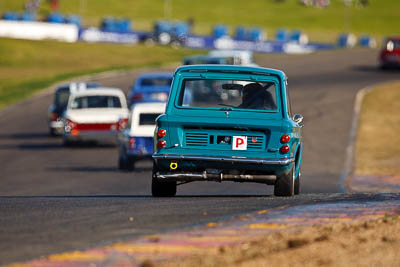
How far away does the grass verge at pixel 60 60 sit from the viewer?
4909cm

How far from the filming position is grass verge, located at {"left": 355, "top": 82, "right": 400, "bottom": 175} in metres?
25.4

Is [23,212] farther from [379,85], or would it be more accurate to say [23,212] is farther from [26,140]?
[379,85]

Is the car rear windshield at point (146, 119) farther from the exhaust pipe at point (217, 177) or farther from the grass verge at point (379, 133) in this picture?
the exhaust pipe at point (217, 177)

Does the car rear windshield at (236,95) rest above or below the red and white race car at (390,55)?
above

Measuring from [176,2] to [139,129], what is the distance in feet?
292

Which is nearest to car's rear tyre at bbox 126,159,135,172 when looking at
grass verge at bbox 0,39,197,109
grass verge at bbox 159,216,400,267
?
grass verge at bbox 159,216,400,267

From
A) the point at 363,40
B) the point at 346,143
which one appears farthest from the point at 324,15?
the point at 346,143

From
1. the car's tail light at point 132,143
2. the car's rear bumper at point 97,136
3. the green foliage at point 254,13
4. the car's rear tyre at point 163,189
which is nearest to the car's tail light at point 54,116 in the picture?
the car's rear bumper at point 97,136

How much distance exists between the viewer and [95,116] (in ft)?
86.9

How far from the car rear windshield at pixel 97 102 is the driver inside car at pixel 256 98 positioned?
605 inches

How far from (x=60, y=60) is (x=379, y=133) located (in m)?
31.0

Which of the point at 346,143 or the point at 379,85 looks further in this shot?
the point at 379,85

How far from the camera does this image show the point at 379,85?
44281 mm

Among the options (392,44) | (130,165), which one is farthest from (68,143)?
(392,44)
